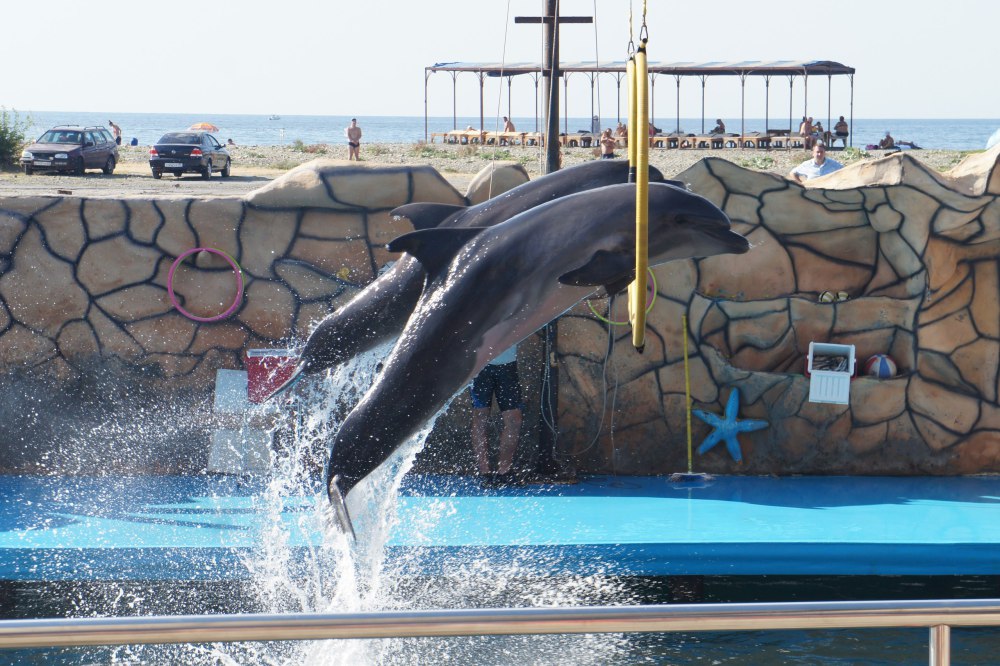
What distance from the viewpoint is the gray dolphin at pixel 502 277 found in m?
3.18

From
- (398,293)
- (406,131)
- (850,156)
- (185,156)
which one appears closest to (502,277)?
(398,293)

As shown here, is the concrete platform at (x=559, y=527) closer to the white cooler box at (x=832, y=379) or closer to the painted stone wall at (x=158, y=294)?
the painted stone wall at (x=158, y=294)

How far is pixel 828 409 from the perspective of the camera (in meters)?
7.24

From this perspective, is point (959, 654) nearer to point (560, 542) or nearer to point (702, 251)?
point (560, 542)

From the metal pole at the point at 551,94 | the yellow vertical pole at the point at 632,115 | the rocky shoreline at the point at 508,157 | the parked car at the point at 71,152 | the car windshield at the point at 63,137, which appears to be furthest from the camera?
the rocky shoreline at the point at 508,157

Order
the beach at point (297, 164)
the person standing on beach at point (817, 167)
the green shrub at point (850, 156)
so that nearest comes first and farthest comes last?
the person standing on beach at point (817, 167) < the beach at point (297, 164) < the green shrub at point (850, 156)

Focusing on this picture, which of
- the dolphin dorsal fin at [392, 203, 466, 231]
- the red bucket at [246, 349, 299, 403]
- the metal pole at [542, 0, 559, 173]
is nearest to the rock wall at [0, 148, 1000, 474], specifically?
the red bucket at [246, 349, 299, 403]

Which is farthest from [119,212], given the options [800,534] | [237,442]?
[800,534]

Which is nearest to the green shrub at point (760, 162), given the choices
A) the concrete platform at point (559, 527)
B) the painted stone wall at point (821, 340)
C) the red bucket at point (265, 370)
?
the painted stone wall at point (821, 340)

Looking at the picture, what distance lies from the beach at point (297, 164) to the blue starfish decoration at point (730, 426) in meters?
4.06

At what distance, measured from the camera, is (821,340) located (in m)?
7.38

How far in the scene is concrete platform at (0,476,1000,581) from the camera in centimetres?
567

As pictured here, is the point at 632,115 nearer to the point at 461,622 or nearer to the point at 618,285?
the point at 618,285

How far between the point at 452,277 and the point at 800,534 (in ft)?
10.9
